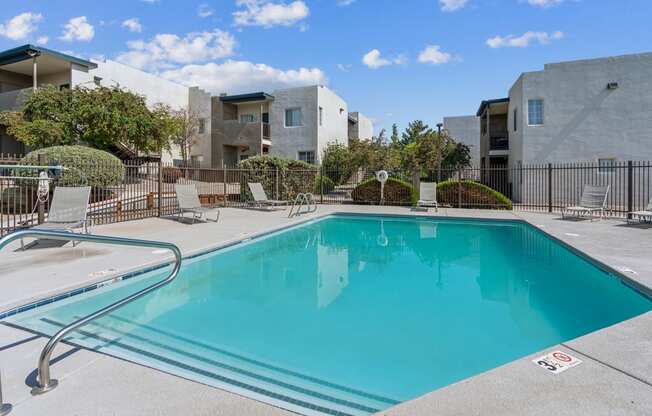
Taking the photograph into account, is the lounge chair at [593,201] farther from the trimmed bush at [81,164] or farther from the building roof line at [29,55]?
the building roof line at [29,55]

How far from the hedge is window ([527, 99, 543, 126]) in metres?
10.8

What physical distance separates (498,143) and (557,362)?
76.7 feet

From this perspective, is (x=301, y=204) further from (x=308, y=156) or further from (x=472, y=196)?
(x=308, y=156)

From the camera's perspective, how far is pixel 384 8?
1300 cm

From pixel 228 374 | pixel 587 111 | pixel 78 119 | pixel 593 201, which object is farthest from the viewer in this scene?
pixel 78 119

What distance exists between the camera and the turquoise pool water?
3322 millimetres

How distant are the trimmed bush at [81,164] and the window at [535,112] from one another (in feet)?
58.0

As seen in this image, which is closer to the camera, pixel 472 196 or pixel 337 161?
pixel 472 196

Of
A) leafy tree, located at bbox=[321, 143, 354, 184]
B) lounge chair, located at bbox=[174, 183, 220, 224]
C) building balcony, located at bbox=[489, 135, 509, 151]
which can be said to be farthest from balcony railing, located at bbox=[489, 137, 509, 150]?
lounge chair, located at bbox=[174, 183, 220, 224]

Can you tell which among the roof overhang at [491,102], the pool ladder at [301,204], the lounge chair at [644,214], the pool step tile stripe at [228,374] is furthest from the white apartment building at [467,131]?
the pool step tile stripe at [228,374]

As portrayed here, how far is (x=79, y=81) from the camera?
22.0 m

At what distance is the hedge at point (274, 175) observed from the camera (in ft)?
56.6

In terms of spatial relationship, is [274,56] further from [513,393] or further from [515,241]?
[513,393]

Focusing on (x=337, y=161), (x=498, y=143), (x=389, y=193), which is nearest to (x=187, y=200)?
(x=389, y=193)
